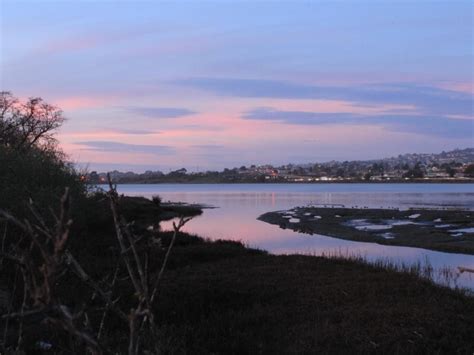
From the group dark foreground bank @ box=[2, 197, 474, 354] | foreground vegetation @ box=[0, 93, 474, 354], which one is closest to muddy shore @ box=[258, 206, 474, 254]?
foreground vegetation @ box=[0, 93, 474, 354]

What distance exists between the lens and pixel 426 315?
11492 millimetres

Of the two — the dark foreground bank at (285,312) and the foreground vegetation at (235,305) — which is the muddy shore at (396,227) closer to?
the foreground vegetation at (235,305)

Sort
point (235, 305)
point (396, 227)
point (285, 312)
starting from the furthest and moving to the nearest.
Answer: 1. point (396, 227)
2. point (235, 305)
3. point (285, 312)

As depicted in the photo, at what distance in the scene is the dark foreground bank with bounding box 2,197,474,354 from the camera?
9.28m

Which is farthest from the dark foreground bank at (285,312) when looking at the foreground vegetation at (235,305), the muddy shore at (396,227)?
the muddy shore at (396,227)

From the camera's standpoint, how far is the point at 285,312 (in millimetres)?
12000

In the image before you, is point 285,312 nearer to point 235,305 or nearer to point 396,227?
point 235,305

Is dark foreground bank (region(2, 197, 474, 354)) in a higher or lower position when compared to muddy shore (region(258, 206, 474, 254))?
higher

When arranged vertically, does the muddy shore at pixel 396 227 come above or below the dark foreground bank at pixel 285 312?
below

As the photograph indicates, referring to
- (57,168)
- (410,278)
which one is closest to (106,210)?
(57,168)

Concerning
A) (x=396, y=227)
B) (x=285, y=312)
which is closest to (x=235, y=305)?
(x=285, y=312)

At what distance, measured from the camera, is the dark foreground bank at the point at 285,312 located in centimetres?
928

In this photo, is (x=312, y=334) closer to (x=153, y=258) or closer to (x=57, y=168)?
(x=153, y=258)

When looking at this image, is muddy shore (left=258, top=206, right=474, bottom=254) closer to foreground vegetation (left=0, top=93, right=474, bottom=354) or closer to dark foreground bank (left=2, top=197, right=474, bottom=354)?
foreground vegetation (left=0, top=93, right=474, bottom=354)
